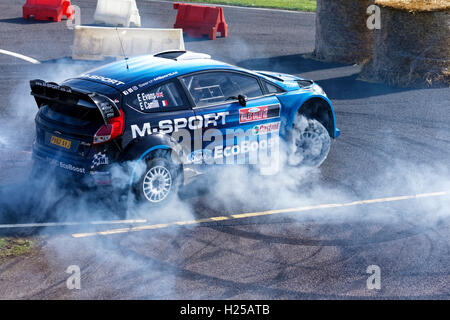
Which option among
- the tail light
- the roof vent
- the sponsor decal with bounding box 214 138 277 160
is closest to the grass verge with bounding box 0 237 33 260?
the tail light

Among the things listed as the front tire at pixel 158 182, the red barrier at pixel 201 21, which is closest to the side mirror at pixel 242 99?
the front tire at pixel 158 182

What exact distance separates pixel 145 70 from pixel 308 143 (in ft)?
9.03

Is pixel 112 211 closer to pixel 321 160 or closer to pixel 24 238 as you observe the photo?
pixel 24 238

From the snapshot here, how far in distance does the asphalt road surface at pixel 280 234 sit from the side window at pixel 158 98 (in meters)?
1.25

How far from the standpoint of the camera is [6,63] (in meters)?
15.1

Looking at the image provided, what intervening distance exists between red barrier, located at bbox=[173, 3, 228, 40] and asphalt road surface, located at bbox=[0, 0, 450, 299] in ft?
25.1

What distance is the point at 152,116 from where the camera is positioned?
25.3 ft

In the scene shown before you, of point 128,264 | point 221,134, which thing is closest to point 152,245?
point 128,264

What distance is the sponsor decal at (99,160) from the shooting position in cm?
739

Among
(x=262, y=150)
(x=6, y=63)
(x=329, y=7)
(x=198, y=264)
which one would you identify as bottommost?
(x=198, y=264)

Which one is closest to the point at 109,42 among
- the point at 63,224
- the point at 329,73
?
the point at 329,73

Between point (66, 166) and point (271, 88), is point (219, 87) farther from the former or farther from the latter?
point (66, 166)

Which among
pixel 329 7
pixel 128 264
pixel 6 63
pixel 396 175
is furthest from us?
pixel 329 7

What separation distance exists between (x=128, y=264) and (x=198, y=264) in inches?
28.6
